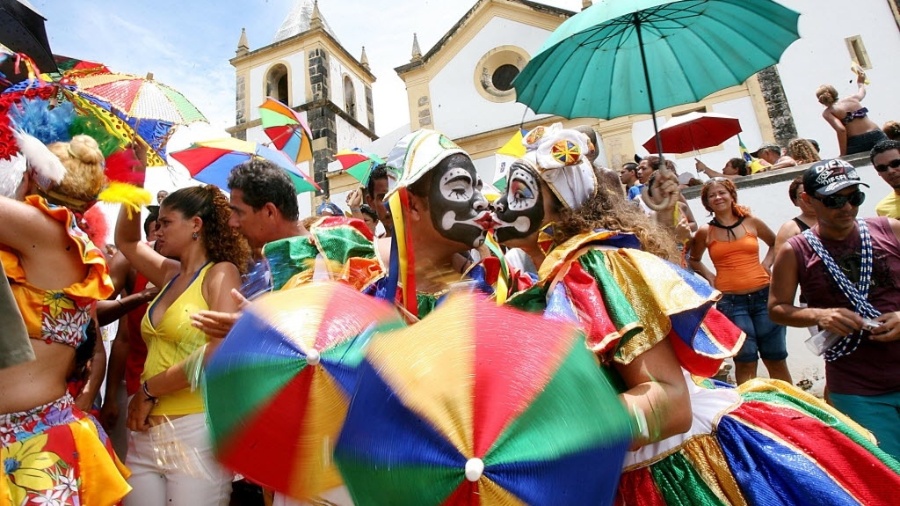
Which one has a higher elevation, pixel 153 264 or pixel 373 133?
pixel 373 133

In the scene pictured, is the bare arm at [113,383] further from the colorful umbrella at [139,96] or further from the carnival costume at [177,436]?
the colorful umbrella at [139,96]

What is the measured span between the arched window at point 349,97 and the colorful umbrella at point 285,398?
2393 cm

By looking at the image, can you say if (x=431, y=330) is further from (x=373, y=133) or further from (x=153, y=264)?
(x=373, y=133)

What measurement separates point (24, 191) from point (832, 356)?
3557mm

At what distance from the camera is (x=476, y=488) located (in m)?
0.89

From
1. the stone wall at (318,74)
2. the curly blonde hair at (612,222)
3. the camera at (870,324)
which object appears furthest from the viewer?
the stone wall at (318,74)

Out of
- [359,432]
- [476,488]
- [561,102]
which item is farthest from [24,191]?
[561,102]

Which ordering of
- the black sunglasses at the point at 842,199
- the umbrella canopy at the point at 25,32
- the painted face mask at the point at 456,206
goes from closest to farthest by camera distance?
the painted face mask at the point at 456,206 < the black sunglasses at the point at 842,199 < the umbrella canopy at the point at 25,32

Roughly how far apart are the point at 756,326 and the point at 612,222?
3.31 metres

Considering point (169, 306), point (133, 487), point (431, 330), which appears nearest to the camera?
point (431, 330)

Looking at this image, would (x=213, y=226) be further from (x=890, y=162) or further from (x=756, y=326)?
(x=890, y=162)

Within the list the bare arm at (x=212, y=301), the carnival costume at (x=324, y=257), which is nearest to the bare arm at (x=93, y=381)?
the bare arm at (x=212, y=301)

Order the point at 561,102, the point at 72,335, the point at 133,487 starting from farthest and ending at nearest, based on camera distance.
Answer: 1. the point at 561,102
2. the point at 133,487
3. the point at 72,335

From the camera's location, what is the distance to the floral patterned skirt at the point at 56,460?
1753mm
